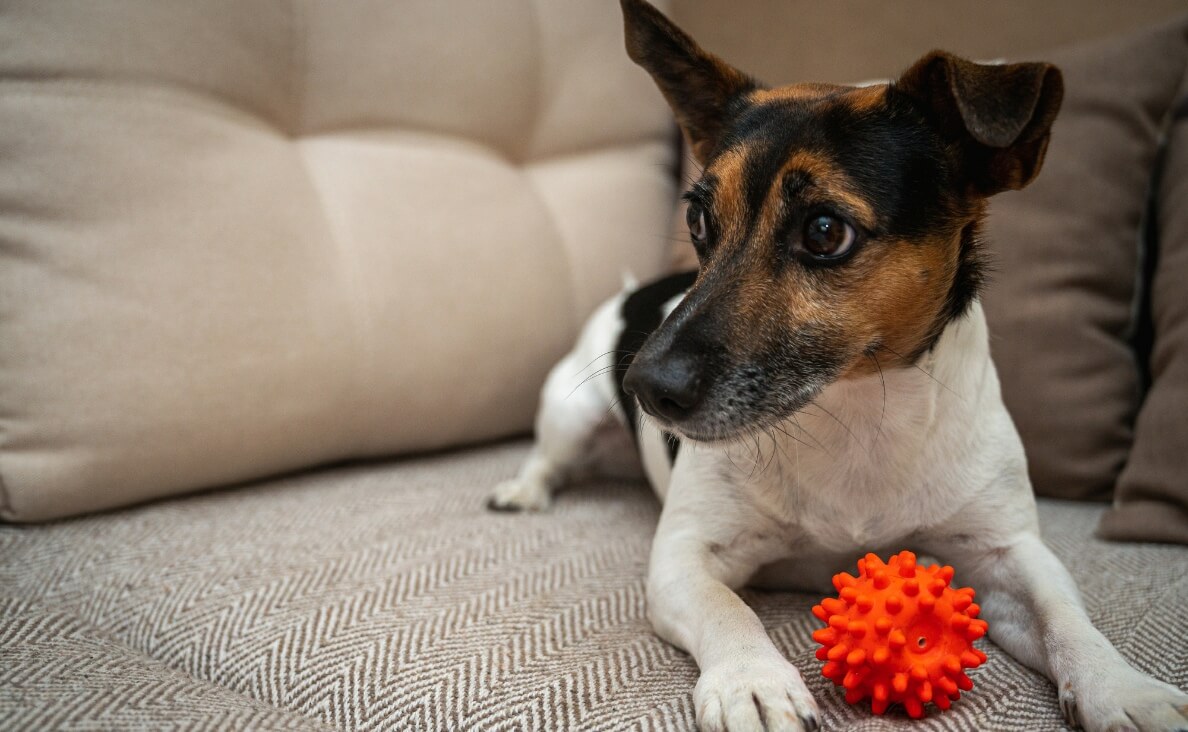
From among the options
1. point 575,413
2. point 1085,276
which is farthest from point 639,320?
point 1085,276

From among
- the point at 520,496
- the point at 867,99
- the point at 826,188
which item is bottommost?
the point at 520,496

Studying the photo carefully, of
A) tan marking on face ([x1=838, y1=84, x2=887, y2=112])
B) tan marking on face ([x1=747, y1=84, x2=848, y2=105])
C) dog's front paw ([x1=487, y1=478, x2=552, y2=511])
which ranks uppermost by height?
tan marking on face ([x1=838, y1=84, x2=887, y2=112])

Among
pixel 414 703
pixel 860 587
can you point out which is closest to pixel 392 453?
pixel 414 703

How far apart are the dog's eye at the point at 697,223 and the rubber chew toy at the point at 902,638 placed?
650 mm

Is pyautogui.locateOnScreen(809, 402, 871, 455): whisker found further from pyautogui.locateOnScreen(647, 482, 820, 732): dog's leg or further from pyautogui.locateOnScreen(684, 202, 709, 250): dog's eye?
pyautogui.locateOnScreen(684, 202, 709, 250): dog's eye

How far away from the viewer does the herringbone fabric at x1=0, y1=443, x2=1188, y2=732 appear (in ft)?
3.71

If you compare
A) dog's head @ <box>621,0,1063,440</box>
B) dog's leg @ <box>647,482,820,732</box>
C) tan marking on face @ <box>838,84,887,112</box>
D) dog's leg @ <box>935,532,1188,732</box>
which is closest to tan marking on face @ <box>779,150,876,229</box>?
dog's head @ <box>621,0,1063,440</box>

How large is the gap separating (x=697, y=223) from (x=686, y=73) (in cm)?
37

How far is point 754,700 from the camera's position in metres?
1.07

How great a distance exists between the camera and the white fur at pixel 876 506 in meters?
1.34

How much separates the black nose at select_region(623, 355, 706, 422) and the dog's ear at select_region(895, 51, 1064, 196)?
53cm

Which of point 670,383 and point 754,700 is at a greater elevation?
point 670,383

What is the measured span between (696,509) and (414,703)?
1.99ft

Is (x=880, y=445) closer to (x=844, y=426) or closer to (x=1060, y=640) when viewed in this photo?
(x=844, y=426)
